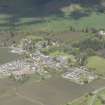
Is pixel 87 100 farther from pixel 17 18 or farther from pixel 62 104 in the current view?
pixel 17 18

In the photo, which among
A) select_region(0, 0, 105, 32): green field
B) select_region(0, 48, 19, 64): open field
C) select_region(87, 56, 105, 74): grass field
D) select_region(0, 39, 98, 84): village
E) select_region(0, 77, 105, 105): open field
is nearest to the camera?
select_region(0, 77, 105, 105): open field

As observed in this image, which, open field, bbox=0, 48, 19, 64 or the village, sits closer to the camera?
the village

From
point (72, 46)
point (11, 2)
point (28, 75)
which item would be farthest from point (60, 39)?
point (11, 2)

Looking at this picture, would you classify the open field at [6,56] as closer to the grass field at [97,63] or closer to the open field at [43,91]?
the open field at [43,91]

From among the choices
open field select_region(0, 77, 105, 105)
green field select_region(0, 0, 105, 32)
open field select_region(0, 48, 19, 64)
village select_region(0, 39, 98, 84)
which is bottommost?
open field select_region(0, 77, 105, 105)

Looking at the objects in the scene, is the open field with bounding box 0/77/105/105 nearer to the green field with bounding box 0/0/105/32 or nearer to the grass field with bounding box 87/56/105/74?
the grass field with bounding box 87/56/105/74

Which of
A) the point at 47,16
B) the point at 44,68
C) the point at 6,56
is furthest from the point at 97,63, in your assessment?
the point at 47,16

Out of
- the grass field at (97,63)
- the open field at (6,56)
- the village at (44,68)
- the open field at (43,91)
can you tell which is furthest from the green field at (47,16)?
the open field at (43,91)

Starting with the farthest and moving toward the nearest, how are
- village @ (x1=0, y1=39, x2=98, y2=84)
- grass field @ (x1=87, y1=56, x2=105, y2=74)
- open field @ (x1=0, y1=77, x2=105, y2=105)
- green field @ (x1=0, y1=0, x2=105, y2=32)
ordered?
green field @ (x1=0, y1=0, x2=105, y2=32) → grass field @ (x1=87, y1=56, x2=105, y2=74) → village @ (x1=0, y1=39, x2=98, y2=84) → open field @ (x1=0, y1=77, x2=105, y2=105)

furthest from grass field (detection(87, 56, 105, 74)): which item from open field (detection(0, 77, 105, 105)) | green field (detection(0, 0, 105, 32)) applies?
green field (detection(0, 0, 105, 32))
